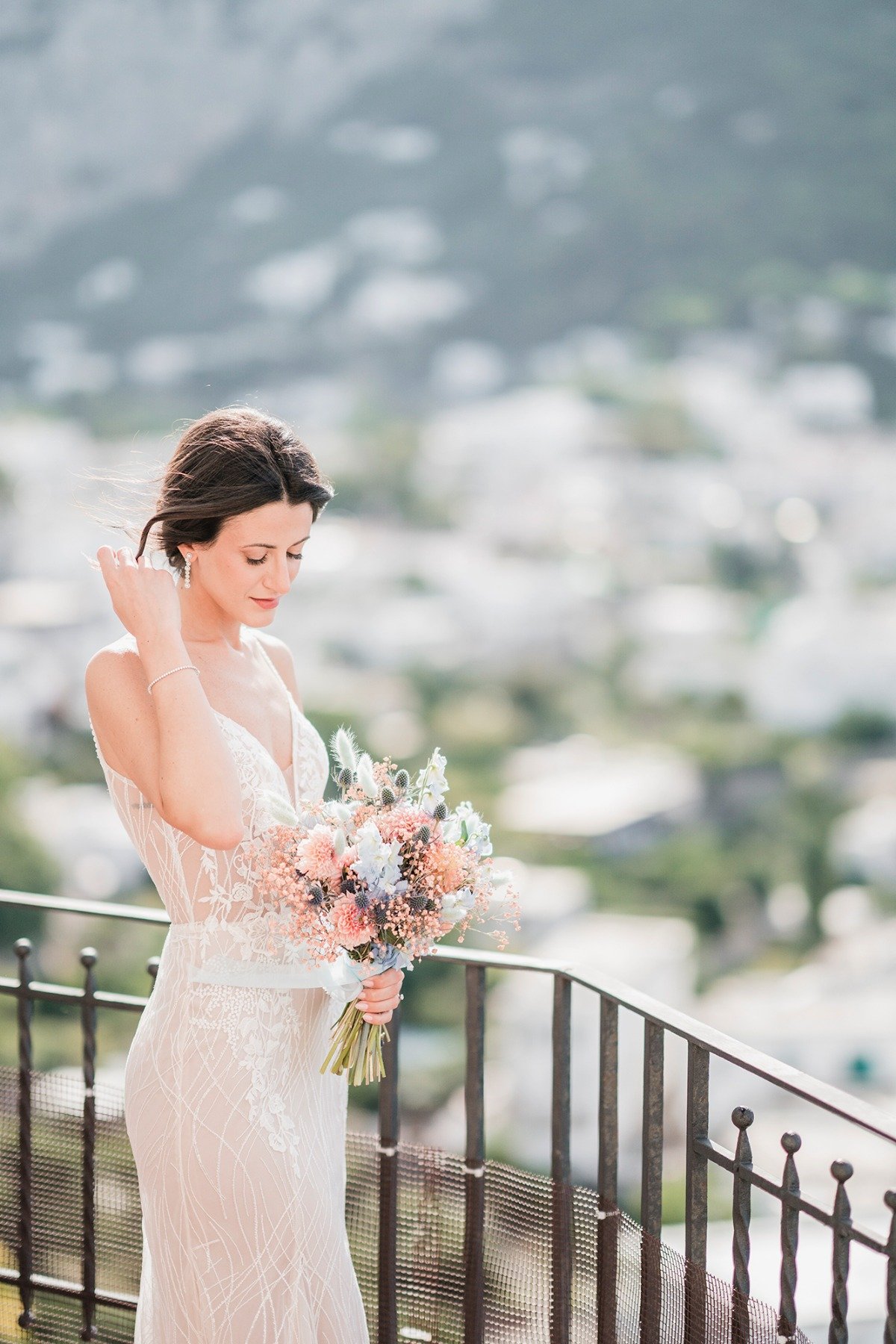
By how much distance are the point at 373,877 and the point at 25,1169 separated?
3.82 ft

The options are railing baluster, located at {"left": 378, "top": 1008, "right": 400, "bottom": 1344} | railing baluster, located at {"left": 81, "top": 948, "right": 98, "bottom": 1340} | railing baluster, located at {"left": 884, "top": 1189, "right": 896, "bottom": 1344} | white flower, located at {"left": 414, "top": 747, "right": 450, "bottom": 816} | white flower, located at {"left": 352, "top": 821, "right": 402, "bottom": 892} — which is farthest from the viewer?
railing baluster, located at {"left": 81, "top": 948, "right": 98, "bottom": 1340}

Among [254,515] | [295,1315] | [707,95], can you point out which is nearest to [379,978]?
[295,1315]

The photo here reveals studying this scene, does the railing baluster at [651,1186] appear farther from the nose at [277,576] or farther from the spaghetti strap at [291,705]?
the nose at [277,576]

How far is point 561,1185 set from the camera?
190cm

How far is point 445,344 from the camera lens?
2084 inches

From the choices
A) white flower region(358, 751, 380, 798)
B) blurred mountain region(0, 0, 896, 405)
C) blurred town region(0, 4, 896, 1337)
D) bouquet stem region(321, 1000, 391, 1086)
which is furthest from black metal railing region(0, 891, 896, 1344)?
blurred mountain region(0, 0, 896, 405)

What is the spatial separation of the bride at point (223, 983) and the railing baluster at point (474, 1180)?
39 centimetres

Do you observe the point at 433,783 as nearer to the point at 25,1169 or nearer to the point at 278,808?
the point at 278,808

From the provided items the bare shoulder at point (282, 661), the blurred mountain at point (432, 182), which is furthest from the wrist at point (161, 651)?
the blurred mountain at point (432, 182)

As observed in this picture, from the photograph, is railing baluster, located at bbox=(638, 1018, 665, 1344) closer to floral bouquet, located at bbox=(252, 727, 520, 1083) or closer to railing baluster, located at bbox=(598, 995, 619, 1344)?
railing baluster, located at bbox=(598, 995, 619, 1344)

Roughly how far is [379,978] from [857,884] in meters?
43.1

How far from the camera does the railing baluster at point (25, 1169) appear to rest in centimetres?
220

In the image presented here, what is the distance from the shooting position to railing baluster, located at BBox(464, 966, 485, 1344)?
198 cm

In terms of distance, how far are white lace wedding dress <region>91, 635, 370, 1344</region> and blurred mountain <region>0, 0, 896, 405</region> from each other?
51.5 m
